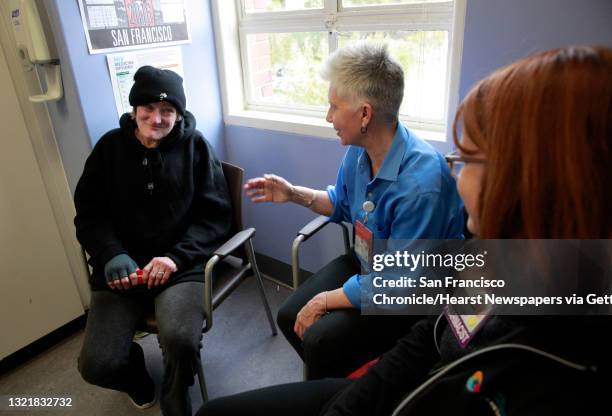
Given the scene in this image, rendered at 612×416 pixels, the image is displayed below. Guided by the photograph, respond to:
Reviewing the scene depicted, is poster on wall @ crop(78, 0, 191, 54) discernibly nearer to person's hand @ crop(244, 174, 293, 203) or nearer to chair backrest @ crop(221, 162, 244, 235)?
chair backrest @ crop(221, 162, 244, 235)

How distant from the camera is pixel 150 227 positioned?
161cm

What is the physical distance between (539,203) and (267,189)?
3.70 ft

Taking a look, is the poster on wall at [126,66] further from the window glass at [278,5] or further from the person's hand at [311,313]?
the person's hand at [311,313]

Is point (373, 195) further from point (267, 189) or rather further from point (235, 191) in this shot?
point (235, 191)

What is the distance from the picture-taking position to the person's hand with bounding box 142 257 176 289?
1.49 metres

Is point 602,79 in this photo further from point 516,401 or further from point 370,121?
point 370,121

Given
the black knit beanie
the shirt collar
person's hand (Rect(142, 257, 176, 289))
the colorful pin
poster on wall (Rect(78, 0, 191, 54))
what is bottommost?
person's hand (Rect(142, 257, 176, 289))

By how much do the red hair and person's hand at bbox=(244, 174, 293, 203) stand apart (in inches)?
40.6

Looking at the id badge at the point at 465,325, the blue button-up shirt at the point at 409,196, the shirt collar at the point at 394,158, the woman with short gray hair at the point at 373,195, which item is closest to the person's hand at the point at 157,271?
the woman with short gray hair at the point at 373,195

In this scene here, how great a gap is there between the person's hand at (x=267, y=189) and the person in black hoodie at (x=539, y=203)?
937 mm

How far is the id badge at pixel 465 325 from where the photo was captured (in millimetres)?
765

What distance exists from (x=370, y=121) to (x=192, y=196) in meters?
0.83

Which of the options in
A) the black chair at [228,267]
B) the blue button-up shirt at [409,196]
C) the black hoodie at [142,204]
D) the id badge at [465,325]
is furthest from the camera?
the black hoodie at [142,204]

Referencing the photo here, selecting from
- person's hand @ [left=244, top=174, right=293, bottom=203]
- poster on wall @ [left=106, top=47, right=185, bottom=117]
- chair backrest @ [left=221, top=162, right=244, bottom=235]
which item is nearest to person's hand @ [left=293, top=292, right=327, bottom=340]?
person's hand @ [left=244, top=174, right=293, bottom=203]
